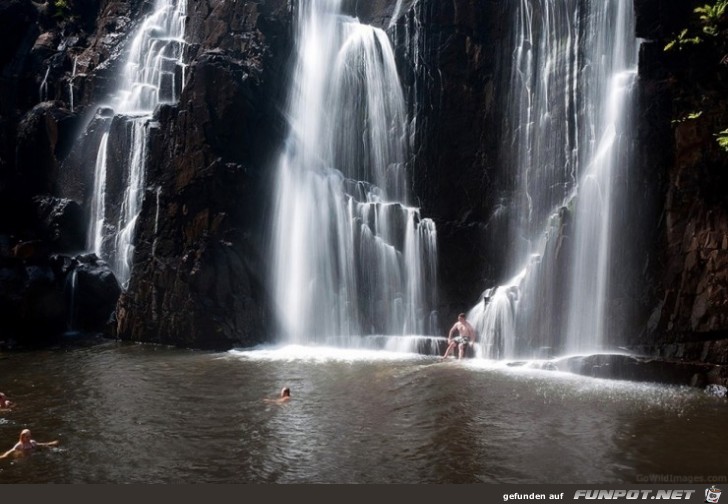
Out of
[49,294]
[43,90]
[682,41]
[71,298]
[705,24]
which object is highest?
[43,90]

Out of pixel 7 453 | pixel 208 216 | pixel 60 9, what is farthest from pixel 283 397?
pixel 60 9

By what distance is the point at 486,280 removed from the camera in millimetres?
19203

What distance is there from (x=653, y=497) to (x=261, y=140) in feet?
57.5

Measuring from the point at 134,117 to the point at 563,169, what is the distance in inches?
634

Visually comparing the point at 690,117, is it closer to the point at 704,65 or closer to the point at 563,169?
the point at 704,65

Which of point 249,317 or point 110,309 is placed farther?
point 110,309

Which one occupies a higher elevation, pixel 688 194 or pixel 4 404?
pixel 688 194

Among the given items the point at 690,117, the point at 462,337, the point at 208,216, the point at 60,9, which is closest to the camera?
the point at 690,117

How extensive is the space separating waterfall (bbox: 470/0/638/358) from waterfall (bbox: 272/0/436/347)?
10.2ft

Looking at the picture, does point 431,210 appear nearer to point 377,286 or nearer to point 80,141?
point 377,286

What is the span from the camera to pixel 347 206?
2047cm

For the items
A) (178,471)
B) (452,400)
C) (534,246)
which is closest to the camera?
(178,471)

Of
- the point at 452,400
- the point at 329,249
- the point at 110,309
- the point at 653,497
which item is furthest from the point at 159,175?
the point at 653,497

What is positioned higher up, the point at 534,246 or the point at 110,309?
the point at 534,246
